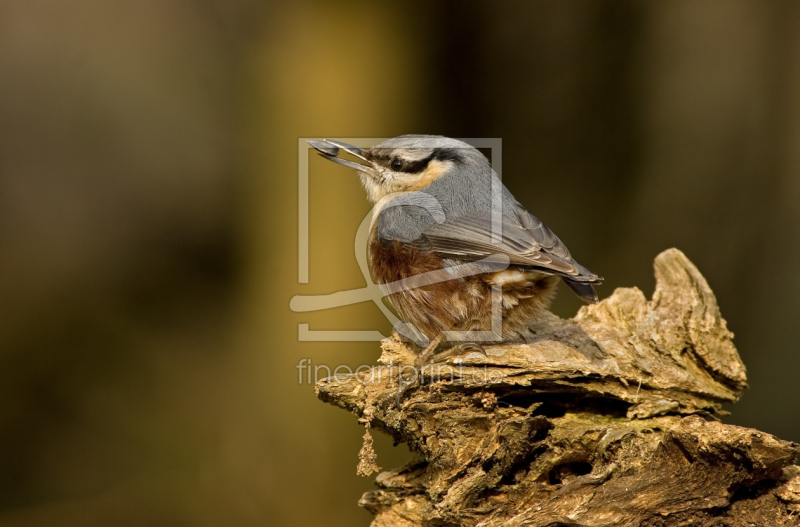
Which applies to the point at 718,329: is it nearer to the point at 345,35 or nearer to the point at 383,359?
the point at 383,359

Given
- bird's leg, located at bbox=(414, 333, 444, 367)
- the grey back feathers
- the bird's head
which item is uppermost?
the bird's head

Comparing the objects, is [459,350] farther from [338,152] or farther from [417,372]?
[338,152]

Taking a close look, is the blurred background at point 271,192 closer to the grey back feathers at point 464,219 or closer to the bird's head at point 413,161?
the bird's head at point 413,161

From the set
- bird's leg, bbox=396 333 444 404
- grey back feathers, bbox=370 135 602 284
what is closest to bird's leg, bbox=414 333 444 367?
bird's leg, bbox=396 333 444 404

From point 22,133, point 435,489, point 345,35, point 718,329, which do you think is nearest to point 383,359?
point 435,489

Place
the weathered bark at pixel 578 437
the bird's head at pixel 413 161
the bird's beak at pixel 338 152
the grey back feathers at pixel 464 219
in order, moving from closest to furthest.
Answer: the weathered bark at pixel 578 437 < the grey back feathers at pixel 464 219 < the bird's head at pixel 413 161 < the bird's beak at pixel 338 152
